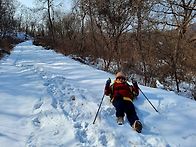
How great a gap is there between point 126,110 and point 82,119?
99cm

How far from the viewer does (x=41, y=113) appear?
7.38m

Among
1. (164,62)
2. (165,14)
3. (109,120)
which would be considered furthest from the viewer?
(164,62)

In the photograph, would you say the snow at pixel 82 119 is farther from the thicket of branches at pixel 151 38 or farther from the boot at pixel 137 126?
the thicket of branches at pixel 151 38

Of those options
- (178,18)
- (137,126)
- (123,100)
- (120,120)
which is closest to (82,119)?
(120,120)

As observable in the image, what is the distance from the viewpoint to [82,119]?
6918 mm

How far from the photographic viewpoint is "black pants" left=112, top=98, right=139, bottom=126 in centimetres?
655

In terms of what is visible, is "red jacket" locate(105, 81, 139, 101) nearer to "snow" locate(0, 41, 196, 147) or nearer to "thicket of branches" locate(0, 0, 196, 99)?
"snow" locate(0, 41, 196, 147)

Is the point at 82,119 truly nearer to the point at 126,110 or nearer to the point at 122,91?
the point at 126,110

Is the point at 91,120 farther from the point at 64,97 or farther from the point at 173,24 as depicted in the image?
the point at 173,24

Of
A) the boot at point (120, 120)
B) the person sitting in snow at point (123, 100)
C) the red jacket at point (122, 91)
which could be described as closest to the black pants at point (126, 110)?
the person sitting in snow at point (123, 100)

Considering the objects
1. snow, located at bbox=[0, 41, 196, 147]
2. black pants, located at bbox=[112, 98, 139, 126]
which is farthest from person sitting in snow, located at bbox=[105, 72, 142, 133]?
snow, located at bbox=[0, 41, 196, 147]

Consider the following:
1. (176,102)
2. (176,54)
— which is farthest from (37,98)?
(176,54)

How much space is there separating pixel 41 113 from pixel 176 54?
778cm

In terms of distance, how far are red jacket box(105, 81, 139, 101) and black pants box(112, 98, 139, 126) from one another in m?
0.41
